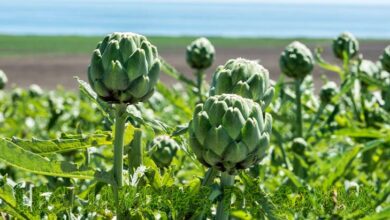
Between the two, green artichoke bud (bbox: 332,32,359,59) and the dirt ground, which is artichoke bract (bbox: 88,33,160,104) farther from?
the dirt ground

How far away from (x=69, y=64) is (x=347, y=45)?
1351cm

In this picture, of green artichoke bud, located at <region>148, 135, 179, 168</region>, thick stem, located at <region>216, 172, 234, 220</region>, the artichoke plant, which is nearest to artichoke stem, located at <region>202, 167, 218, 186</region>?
thick stem, located at <region>216, 172, 234, 220</region>

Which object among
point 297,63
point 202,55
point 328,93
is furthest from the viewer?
point 202,55

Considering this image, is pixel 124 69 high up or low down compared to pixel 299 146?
up

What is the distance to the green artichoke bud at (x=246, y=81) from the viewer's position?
786 millimetres

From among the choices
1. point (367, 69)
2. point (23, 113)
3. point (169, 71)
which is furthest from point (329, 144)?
point (23, 113)

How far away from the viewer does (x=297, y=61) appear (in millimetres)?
1636

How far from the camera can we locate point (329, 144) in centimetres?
182

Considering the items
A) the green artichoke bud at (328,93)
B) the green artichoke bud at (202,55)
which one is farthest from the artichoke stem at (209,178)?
the green artichoke bud at (202,55)

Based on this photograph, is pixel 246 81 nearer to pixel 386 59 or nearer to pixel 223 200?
pixel 223 200

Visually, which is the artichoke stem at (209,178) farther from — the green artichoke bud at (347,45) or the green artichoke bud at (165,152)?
the green artichoke bud at (347,45)

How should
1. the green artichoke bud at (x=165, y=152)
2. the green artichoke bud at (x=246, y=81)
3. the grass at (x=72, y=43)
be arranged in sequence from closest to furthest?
1. the green artichoke bud at (x=246, y=81)
2. the green artichoke bud at (x=165, y=152)
3. the grass at (x=72, y=43)

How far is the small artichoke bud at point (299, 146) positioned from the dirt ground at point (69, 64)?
31.6 feet

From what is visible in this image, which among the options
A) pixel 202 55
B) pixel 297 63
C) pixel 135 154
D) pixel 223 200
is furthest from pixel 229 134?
pixel 202 55
